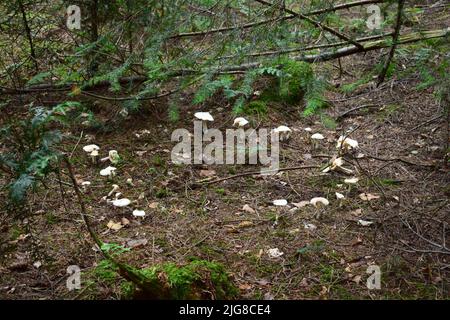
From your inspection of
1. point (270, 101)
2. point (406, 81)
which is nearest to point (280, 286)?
point (270, 101)

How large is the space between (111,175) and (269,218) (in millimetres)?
1801

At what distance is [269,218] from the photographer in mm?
4141

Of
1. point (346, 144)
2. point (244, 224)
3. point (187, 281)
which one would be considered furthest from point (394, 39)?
point (187, 281)

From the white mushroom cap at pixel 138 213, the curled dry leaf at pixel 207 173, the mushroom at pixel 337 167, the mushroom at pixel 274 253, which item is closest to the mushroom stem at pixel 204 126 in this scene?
the curled dry leaf at pixel 207 173

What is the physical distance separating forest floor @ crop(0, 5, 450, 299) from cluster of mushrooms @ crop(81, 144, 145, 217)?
0.08m

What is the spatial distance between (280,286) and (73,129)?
365 cm

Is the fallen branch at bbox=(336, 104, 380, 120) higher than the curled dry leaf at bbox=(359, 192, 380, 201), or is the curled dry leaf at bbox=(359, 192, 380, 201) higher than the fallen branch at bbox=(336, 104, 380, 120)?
the fallen branch at bbox=(336, 104, 380, 120)

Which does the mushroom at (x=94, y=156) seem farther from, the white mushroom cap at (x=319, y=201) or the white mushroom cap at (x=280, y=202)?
the white mushroom cap at (x=319, y=201)

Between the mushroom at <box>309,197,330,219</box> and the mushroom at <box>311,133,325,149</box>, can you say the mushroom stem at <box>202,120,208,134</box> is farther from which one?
the mushroom at <box>309,197,330,219</box>

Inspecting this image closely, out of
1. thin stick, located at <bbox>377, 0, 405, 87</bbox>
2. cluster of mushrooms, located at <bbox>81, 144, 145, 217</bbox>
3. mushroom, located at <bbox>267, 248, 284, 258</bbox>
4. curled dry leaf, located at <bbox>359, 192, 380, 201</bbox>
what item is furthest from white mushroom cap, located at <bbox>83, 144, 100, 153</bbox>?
thin stick, located at <bbox>377, 0, 405, 87</bbox>

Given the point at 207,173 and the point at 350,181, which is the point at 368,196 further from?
the point at 207,173

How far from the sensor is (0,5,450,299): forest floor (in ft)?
11.0

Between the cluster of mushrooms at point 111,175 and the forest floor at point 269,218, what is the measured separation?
8cm

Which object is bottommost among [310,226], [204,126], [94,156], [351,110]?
[310,226]
